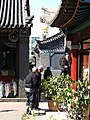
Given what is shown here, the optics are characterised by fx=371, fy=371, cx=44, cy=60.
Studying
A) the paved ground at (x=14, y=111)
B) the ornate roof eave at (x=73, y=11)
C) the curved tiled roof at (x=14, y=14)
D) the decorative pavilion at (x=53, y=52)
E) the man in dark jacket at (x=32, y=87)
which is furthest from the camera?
the decorative pavilion at (x=53, y=52)

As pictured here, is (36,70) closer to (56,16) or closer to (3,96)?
(56,16)

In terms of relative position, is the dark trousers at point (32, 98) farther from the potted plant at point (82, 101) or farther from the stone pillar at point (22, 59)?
the potted plant at point (82, 101)

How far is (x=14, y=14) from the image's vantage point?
1864cm

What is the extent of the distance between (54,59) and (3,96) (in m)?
17.4

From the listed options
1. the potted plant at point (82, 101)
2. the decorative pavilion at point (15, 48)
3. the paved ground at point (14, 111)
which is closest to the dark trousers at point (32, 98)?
the paved ground at point (14, 111)

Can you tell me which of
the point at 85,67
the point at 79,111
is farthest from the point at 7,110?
the point at 79,111

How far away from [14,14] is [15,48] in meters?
2.04

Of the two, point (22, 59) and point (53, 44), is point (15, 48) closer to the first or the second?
point (22, 59)

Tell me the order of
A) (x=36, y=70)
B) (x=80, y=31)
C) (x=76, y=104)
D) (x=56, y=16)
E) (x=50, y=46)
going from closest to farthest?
(x=76, y=104)
(x=56, y=16)
(x=80, y=31)
(x=36, y=70)
(x=50, y=46)

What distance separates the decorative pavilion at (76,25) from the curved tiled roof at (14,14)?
5315 millimetres

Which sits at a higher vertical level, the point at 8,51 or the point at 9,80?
the point at 8,51

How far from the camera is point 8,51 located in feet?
58.2

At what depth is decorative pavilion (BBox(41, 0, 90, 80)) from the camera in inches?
284

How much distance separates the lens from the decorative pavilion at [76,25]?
722cm
